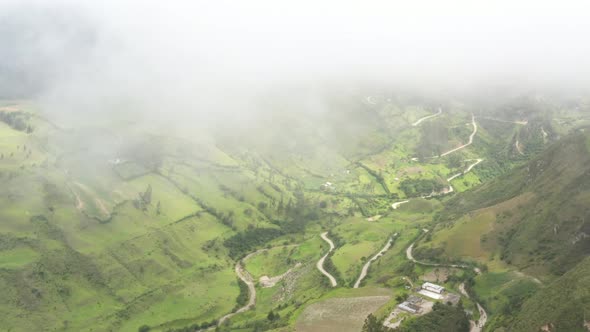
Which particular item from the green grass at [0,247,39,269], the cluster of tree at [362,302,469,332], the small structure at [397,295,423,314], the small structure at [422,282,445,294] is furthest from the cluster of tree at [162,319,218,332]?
the small structure at [422,282,445,294]

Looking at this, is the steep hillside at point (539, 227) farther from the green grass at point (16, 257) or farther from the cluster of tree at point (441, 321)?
the green grass at point (16, 257)

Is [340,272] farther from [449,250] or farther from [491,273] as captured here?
[491,273]

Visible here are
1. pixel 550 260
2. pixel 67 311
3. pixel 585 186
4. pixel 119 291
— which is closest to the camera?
pixel 550 260

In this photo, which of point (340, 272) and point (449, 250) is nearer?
point (449, 250)

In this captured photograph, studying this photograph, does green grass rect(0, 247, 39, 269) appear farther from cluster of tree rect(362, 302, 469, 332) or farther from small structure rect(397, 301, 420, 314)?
small structure rect(397, 301, 420, 314)

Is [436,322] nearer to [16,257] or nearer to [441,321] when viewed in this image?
[441,321]

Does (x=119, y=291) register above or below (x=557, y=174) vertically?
below

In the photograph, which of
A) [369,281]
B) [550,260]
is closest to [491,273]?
[550,260]

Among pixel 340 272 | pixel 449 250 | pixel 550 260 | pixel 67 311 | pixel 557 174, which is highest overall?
pixel 557 174

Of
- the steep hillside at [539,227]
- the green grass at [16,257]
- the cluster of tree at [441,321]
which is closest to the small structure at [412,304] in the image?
the cluster of tree at [441,321]
